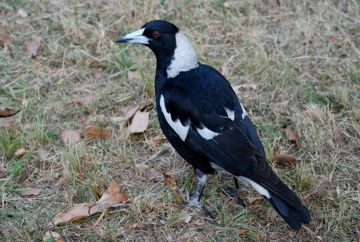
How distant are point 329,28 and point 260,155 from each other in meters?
1.89

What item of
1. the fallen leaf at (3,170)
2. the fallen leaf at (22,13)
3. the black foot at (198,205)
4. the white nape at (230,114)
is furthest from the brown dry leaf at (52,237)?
the fallen leaf at (22,13)

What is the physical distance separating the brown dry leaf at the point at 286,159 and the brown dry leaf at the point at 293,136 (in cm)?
17

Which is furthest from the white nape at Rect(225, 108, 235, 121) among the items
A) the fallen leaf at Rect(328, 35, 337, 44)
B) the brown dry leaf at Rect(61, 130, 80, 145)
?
the fallen leaf at Rect(328, 35, 337, 44)

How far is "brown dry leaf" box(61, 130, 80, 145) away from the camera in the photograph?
A: 390 centimetres

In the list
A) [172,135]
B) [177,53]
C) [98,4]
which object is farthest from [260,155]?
[98,4]

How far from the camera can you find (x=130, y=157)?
381 cm

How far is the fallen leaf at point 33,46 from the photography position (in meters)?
4.69

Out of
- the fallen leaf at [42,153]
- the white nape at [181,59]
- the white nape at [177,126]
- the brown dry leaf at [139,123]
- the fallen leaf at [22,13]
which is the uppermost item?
the white nape at [181,59]

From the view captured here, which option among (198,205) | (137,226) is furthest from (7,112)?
(198,205)

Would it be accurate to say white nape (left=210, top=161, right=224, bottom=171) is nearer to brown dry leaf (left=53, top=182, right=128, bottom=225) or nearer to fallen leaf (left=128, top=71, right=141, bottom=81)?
brown dry leaf (left=53, top=182, right=128, bottom=225)

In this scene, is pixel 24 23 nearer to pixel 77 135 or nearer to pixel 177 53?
pixel 77 135

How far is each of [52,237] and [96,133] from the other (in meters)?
0.86

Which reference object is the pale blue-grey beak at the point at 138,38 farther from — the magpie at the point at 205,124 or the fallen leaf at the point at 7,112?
the fallen leaf at the point at 7,112

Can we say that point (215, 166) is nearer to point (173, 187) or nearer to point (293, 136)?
point (173, 187)
